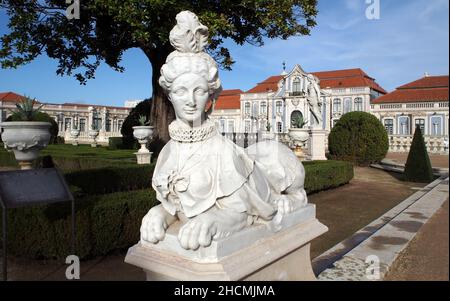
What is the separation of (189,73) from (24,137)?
13.8 feet

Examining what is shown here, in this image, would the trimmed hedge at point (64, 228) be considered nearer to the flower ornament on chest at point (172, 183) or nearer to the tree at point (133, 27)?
the flower ornament on chest at point (172, 183)

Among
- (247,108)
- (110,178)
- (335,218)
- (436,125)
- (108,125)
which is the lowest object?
(335,218)

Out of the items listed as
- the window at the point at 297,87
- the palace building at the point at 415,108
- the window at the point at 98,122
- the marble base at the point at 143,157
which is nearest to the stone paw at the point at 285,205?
the marble base at the point at 143,157

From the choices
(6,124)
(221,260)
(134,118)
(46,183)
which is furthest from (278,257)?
(134,118)

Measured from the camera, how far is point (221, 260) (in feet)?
5.78

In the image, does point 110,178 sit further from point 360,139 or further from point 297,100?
point 297,100

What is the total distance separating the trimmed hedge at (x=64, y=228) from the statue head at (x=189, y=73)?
271cm

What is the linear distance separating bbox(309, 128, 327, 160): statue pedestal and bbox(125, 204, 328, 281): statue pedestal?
41.2ft

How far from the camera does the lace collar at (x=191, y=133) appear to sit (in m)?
2.03

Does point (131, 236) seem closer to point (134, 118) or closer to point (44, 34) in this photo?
point (44, 34)

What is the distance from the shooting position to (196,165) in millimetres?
1978

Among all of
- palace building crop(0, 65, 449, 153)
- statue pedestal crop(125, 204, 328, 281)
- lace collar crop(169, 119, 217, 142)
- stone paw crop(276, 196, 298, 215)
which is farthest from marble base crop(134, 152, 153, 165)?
palace building crop(0, 65, 449, 153)

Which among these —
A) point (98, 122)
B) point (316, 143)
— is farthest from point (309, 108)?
point (98, 122)
